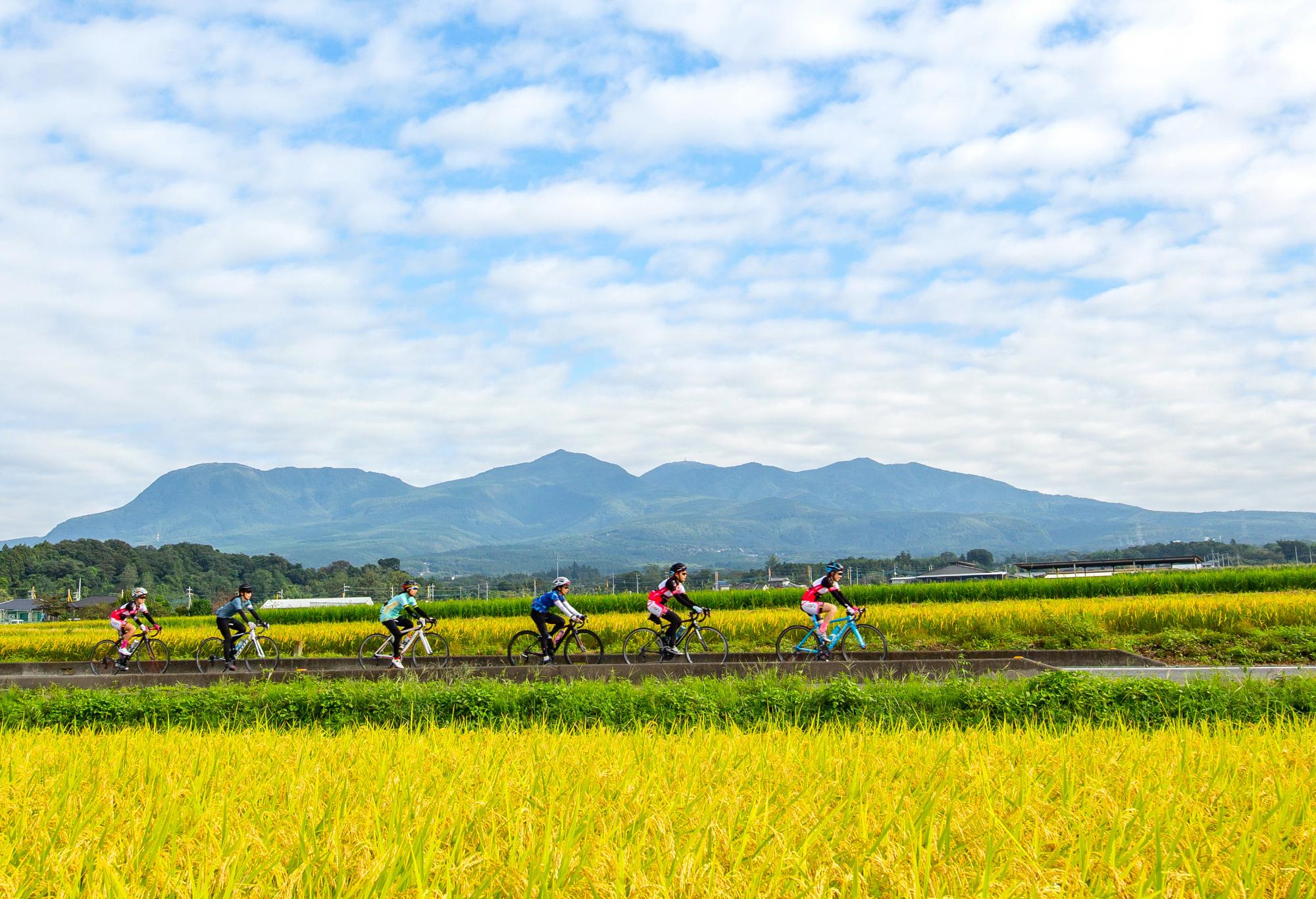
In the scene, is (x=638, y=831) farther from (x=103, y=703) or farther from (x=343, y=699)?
(x=103, y=703)

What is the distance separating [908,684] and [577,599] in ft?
90.9

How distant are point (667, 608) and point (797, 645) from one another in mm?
2814

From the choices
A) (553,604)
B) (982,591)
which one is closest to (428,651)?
(553,604)

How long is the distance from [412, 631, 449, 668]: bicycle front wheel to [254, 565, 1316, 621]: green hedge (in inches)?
544

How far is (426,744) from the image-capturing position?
20.2 ft

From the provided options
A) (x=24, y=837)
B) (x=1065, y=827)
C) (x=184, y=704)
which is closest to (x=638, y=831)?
(x=1065, y=827)

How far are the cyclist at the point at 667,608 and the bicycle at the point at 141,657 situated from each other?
11876 mm

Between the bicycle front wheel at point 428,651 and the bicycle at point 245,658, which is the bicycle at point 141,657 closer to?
the bicycle at point 245,658

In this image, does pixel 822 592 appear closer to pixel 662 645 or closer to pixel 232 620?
pixel 662 645

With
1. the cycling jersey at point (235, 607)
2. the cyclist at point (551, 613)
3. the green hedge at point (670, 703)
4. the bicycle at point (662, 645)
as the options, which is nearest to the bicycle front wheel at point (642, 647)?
the bicycle at point (662, 645)

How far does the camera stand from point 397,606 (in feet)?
61.1

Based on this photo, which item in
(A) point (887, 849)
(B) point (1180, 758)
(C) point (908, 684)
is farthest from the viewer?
(C) point (908, 684)

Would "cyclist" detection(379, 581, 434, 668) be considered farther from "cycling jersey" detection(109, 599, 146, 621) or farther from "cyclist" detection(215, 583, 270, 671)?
"cycling jersey" detection(109, 599, 146, 621)

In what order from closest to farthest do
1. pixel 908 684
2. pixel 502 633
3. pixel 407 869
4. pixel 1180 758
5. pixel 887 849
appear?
pixel 407 869
pixel 887 849
pixel 1180 758
pixel 908 684
pixel 502 633
